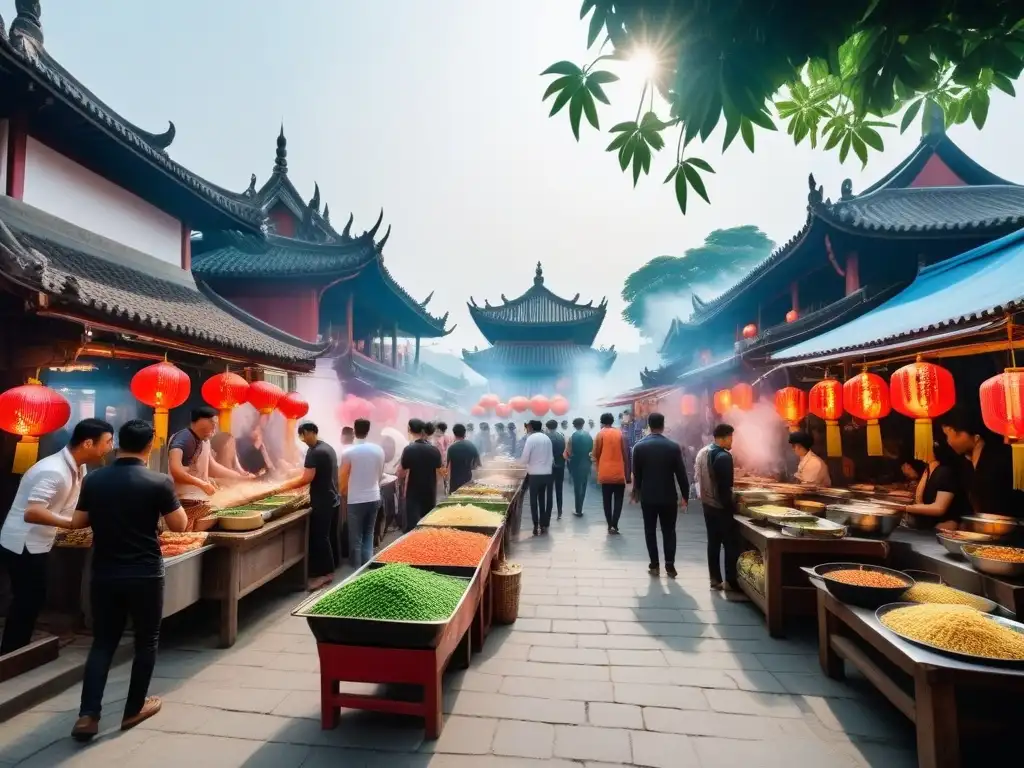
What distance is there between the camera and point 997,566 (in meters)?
3.48

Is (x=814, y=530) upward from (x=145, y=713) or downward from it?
upward

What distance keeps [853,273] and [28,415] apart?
39.1 ft

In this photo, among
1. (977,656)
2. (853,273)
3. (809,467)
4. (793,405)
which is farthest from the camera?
(853,273)

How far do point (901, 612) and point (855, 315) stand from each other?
7398mm

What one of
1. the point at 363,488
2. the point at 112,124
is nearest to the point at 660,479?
the point at 363,488

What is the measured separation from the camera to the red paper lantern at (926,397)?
187 inches

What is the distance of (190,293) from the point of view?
9.66 m

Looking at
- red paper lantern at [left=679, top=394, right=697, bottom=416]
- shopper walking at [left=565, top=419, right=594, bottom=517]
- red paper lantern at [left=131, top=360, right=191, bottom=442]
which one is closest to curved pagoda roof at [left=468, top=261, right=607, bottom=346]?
→ red paper lantern at [left=679, top=394, right=697, bottom=416]

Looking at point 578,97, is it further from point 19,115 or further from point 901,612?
point 19,115

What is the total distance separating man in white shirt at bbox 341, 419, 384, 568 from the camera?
647 cm

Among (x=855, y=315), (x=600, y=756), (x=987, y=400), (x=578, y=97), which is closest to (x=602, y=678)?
(x=600, y=756)

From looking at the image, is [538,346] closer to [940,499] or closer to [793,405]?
[793,405]

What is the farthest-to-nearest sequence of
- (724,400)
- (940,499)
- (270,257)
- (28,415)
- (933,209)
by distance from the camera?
(270,257)
(933,209)
(724,400)
(940,499)
(28,415)

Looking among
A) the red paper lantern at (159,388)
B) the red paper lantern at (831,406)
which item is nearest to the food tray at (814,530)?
the red paper lantern at (831,406)
